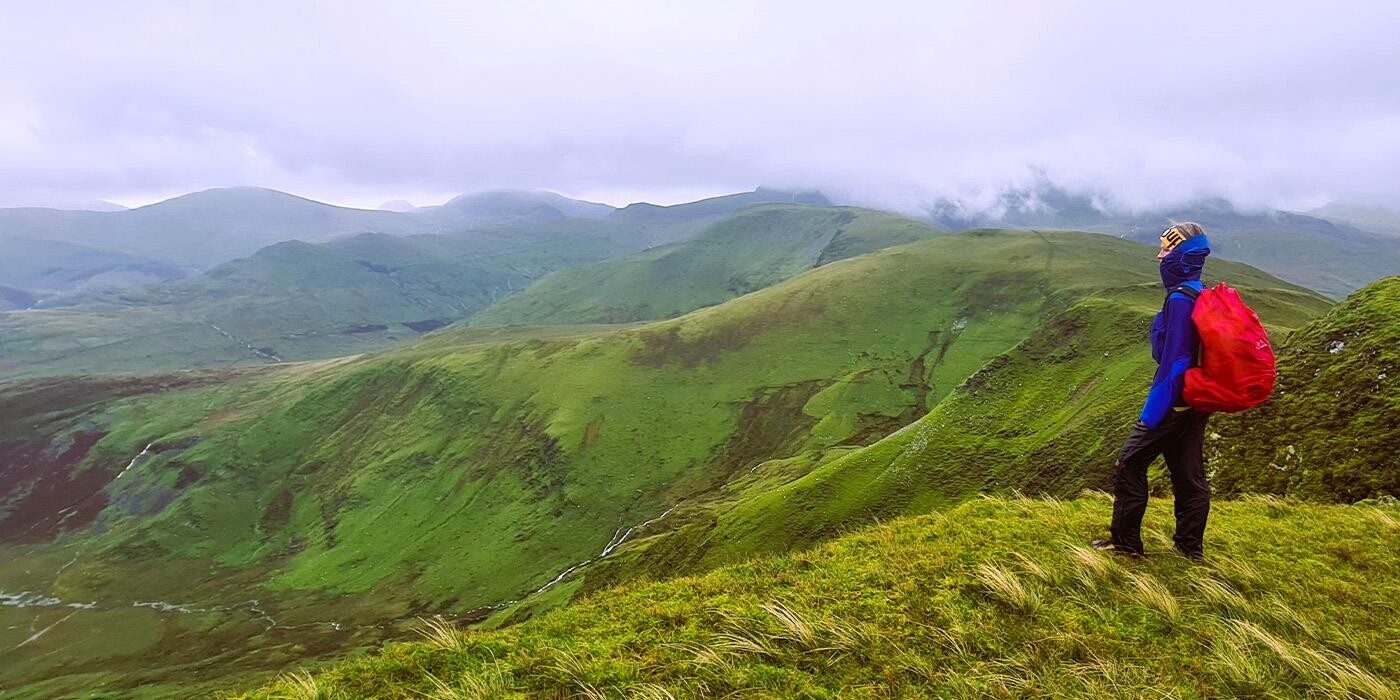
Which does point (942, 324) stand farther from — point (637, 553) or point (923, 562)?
→ point (923, 562)

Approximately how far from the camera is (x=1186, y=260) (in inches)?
370

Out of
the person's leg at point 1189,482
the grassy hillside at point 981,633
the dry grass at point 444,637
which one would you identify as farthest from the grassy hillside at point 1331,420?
the dry grass at point 444,637

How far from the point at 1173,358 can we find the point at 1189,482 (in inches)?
79.5

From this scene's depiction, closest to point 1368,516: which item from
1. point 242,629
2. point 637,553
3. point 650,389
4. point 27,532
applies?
point 637,553

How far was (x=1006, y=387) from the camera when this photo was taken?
46.7 meters

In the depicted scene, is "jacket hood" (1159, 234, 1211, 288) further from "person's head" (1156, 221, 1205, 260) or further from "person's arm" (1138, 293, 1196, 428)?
"person's arm" (1138, 293, 1196, 428)

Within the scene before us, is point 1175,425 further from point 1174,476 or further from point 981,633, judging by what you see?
point 981,633

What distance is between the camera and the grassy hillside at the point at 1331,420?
49.6ft

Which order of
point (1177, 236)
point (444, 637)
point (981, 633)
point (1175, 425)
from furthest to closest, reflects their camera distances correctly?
point (1177, 236), point (1175, 425), point (444, 637), point (981, 633)

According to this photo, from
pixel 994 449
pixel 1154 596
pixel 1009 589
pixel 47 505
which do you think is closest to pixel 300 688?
pixel 1009 589

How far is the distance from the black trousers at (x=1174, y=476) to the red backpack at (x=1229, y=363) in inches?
22.2

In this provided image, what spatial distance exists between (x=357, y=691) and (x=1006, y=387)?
4753 centimetres

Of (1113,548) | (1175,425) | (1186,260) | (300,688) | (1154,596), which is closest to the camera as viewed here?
(300,688)

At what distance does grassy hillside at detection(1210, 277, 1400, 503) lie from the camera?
49.6 feet
